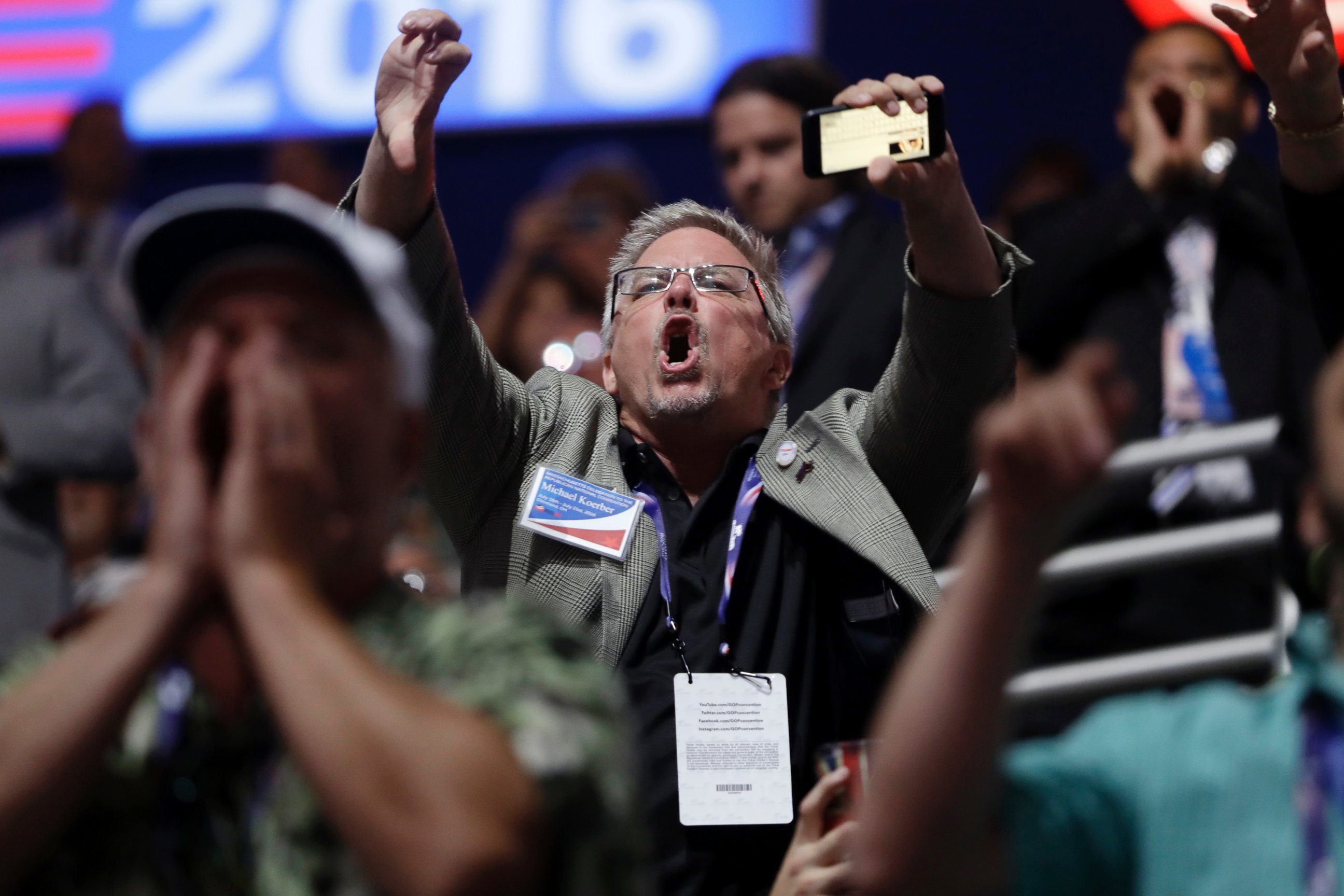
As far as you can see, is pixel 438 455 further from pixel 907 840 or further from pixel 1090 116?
pixel 1090 116

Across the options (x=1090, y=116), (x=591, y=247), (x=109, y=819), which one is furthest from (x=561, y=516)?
(x=1090, y=116)

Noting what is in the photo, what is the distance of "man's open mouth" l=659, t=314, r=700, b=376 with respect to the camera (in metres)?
2.62

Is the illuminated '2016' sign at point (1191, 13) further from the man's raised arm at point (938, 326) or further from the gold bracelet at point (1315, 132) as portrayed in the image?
the man's raised arm at point (938, 326)

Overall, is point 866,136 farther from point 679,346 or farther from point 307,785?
point 307,785

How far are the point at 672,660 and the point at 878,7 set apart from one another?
357 centimetres

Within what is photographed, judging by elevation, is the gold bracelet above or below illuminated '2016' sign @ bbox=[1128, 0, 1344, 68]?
below

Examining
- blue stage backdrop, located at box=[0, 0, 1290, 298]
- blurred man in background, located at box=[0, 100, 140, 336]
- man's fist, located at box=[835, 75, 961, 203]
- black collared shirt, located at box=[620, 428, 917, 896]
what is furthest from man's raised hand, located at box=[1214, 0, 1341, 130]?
blurred man in background, located at box=[0, 100, 140, 336]

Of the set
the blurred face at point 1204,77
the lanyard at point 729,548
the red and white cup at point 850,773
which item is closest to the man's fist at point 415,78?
the lanyard at point 729,548

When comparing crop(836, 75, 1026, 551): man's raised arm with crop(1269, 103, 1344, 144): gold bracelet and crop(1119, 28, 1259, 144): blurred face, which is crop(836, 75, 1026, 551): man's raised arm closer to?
crop(1269, 103, 1344, 144): gold bracelet

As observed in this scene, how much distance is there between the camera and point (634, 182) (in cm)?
513

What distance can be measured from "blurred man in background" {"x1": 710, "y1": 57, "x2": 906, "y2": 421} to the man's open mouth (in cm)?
52

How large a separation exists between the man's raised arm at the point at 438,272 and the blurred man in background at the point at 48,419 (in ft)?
3.45

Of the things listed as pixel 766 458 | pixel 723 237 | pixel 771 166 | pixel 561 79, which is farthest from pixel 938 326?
pixel 561 79

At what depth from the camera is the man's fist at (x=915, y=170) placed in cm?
234
